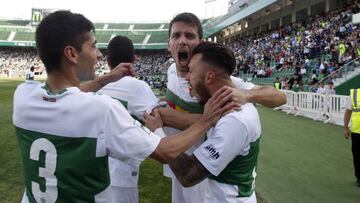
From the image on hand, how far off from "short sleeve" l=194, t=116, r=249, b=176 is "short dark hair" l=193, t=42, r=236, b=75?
0.39 metres

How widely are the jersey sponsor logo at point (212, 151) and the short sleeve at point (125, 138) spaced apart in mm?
366

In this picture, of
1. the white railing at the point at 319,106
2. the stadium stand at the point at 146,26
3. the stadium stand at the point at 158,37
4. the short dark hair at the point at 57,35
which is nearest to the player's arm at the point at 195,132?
the short dark hair at the point at 57,35

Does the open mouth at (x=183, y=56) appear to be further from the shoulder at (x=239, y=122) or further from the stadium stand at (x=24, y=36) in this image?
the stadium stand at (x=24, y=36)

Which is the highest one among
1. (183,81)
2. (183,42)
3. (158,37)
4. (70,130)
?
(158,37)

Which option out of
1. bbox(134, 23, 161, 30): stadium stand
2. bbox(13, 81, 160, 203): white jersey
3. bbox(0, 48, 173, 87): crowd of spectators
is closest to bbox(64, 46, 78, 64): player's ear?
bbox(13, 81, 160, 203): white jersey

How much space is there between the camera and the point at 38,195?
2180mm

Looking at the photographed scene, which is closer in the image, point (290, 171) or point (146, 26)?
point (290, 171)

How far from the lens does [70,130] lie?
202 centimetres

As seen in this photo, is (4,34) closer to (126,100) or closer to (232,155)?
(126,100)

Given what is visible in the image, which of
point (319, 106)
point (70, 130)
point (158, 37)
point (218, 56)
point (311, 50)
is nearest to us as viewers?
point (70, 130)

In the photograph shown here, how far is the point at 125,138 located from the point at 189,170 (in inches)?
22.1

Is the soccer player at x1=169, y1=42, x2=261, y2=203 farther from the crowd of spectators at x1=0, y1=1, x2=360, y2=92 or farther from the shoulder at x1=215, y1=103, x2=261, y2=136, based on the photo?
the crowd of spectators at x1=0, y1=1, x2=360, y2=92

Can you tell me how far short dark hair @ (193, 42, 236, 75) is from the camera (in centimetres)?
256

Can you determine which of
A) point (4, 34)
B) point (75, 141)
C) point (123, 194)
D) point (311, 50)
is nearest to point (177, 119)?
point (123, 194)
